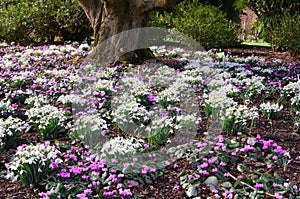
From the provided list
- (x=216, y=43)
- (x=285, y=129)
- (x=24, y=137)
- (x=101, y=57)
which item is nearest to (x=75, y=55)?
(x=101, y=57)

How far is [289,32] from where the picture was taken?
10.6 meters

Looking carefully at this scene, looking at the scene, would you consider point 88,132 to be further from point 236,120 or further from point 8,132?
point 236,120

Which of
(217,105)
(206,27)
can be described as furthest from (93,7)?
(217,105)

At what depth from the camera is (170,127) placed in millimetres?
4766

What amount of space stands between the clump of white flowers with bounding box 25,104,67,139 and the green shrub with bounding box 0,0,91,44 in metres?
9.50

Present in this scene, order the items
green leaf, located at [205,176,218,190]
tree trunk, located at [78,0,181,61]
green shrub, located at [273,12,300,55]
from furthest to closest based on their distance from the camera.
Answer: green shrub, located at [273,12,300,55], tree trunk, located at [78,0,181,61], green leaf, located at [205,176,218,190]

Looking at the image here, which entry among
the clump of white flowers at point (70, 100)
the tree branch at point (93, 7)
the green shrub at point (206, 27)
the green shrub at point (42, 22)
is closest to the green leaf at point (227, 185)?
the clump of white flowers at point (70, 100)

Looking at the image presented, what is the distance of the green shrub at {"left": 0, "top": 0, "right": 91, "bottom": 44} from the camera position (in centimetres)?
1378

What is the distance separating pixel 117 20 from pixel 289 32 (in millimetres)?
4484

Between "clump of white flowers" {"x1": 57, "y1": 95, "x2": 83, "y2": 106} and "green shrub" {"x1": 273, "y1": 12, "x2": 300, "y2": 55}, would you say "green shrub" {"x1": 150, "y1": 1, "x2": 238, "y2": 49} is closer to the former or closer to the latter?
"green shrub" {"x1": 273, "y1": 12, "x2": 300, "y2": 55}

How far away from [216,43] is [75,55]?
4.01 metres

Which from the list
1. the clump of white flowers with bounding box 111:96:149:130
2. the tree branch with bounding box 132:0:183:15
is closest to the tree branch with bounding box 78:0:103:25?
the tree branch with bounding box 132:0:183:15

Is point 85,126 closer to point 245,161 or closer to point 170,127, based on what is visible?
point 170,127

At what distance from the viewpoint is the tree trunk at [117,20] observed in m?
8.30
